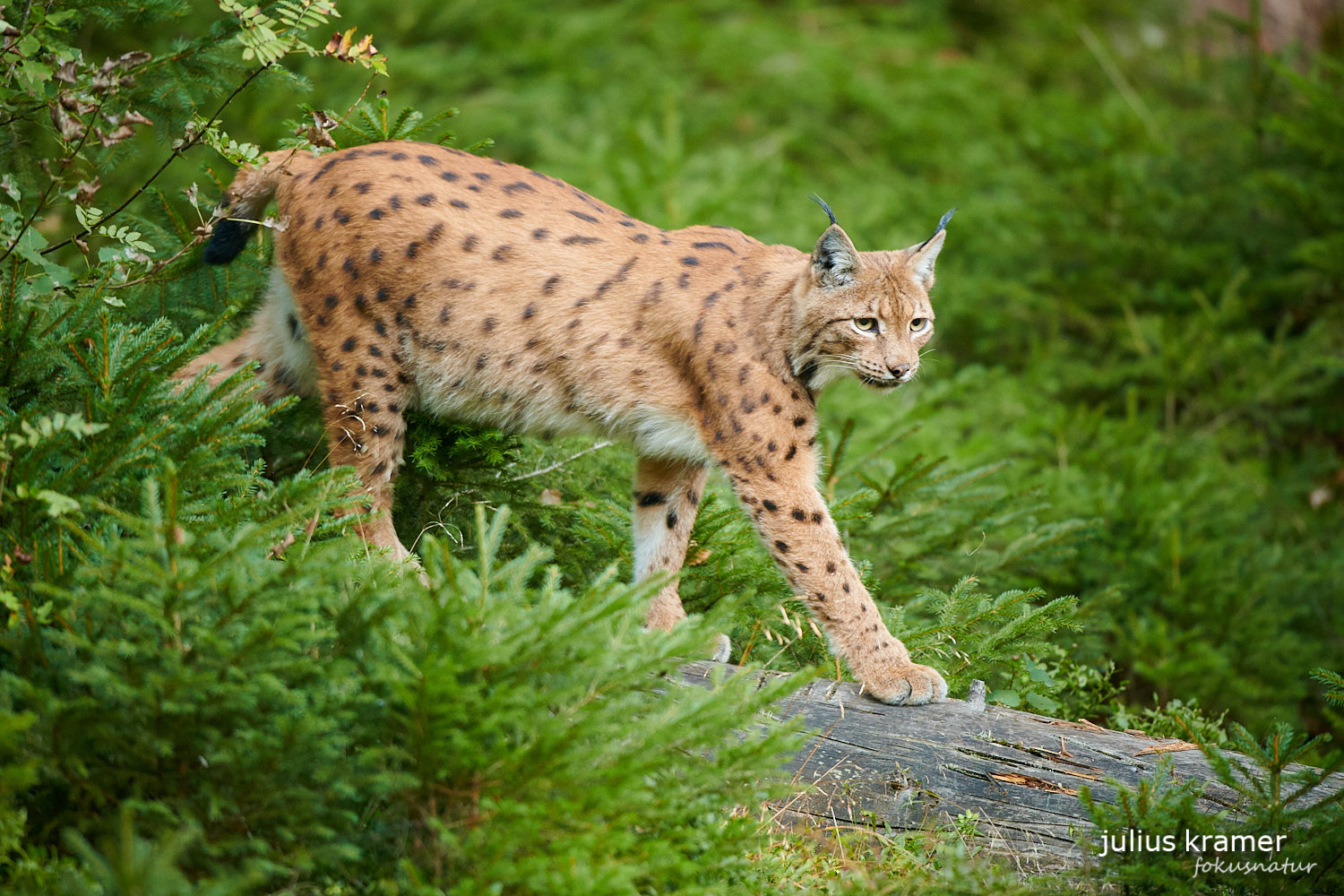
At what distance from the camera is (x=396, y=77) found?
1077 centimetres

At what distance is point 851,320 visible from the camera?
16.4 feet

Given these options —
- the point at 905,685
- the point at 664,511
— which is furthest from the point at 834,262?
the point at 905,685

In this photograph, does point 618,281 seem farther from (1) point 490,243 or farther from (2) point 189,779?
(2) point 189,779

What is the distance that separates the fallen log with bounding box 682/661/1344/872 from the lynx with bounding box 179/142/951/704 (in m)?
0.45

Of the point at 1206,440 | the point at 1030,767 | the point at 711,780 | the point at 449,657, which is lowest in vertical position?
the point at 1206,440

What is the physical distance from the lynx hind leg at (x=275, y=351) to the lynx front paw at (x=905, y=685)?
9.58 feet

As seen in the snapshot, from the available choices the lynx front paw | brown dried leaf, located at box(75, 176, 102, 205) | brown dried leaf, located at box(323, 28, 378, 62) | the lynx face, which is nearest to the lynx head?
the lynx face

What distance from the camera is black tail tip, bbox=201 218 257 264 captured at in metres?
5.10

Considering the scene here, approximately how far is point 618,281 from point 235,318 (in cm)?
206

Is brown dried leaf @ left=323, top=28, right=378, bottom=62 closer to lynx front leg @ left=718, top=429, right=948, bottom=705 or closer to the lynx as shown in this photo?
the lynx

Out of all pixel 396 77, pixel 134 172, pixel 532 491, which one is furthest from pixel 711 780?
pixel 396 77

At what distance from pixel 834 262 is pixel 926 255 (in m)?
0.51

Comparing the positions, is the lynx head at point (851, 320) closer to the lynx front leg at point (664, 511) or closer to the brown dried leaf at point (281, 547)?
the lynx front leg at point (664, 511)

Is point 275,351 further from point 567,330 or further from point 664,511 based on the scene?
point 664,511
